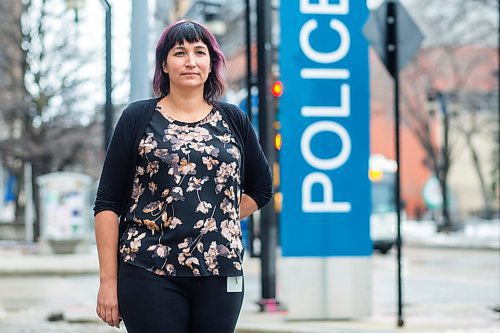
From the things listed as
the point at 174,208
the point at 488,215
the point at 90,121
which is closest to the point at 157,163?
the point at 174,208

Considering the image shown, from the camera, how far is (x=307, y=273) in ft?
31.2

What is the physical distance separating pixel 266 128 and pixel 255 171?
25.0ft

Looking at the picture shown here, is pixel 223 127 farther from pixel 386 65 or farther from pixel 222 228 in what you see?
pixel 386 65

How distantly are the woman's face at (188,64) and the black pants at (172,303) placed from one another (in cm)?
65

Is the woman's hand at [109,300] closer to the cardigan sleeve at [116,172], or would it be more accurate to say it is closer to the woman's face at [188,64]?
the cardigan sleeve at [116,172]

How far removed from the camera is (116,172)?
3.29 metres

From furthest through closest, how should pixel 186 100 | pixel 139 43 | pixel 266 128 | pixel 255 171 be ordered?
pixel 266 128
pixel 139 43
pixel 255 171
pixel 186 100

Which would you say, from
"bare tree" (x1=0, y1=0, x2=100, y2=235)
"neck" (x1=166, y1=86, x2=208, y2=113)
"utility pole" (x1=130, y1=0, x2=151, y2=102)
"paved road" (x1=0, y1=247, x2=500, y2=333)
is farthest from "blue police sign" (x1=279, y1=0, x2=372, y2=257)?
"bare tree" (x1=0, y1=0, x2=100, y2=235)

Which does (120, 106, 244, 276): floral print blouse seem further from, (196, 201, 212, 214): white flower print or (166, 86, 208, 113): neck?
(166, 86, 208, 113): neck

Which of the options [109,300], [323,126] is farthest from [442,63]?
[109,300]

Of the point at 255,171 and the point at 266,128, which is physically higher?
the point at 266,128

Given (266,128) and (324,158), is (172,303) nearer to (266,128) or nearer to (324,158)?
(324,158)

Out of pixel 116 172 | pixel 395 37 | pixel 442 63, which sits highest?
pixel 442 63

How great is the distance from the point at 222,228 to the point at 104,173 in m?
0.43
